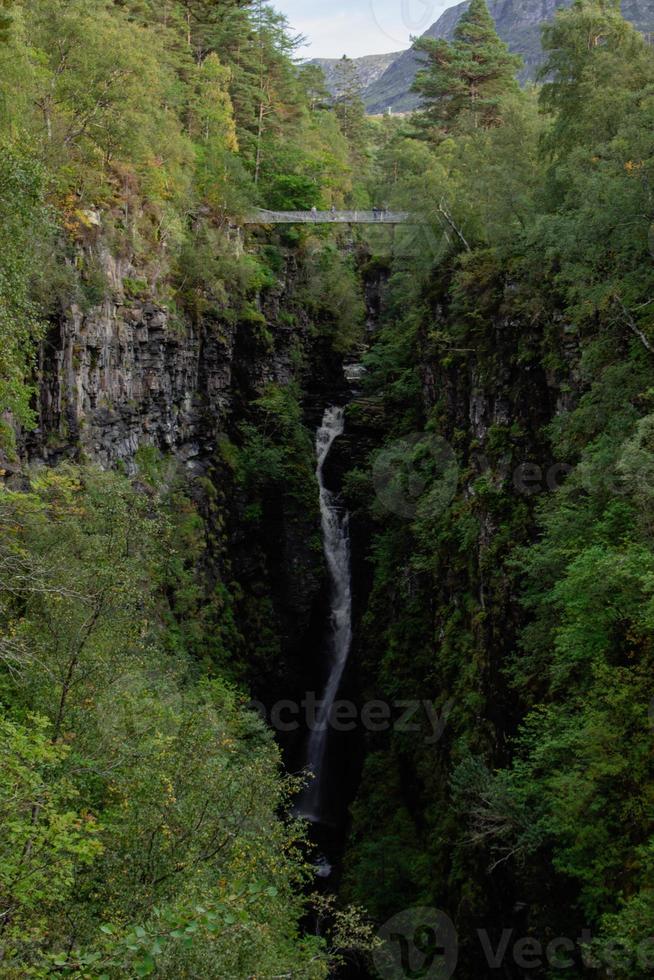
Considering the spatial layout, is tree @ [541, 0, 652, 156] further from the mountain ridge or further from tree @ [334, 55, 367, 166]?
the mountain ridge

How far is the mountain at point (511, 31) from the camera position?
8638 centimetres

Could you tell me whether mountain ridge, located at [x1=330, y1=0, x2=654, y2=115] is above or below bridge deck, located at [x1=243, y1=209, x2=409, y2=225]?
above

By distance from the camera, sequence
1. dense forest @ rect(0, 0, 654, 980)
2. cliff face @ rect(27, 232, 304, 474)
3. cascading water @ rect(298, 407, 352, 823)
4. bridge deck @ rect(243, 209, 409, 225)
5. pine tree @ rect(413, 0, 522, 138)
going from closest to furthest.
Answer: dense forest @ rect(0, 0, 654, 980), cliff face @ rect(27, 232, 304, 474), cascading water @ rect(298, 407, 352, 823), bridge deck @ rect(243, 209, 409, 225), pine tree @ rect(413, 0, 522, 138)

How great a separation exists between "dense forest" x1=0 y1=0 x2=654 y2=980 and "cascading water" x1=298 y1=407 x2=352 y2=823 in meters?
0.83

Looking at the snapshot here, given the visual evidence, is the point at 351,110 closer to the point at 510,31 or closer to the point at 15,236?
the point at 15,236

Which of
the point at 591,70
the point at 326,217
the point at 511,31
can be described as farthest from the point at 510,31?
the point at 591,70

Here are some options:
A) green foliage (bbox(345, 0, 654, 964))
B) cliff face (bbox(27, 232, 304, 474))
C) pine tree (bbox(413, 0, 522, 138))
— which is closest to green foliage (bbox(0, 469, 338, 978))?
cliff face (bbox(27, 232, 304, 474))

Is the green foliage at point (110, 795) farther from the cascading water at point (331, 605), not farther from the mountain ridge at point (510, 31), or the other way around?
the mountain ridge at point (510, 31)

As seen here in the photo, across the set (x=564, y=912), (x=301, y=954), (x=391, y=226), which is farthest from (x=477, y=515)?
(x=391, y=226)

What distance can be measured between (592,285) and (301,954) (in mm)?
16050

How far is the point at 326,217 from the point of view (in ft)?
128

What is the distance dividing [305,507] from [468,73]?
28854 mm

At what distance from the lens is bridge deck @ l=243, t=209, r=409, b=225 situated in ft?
124

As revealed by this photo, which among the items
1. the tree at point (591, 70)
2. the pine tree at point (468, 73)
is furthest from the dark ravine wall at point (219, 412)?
the tree at point (591, 70)
